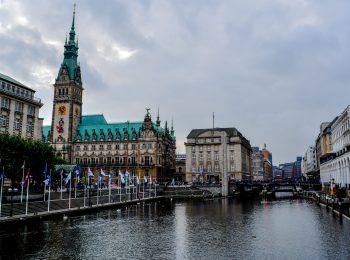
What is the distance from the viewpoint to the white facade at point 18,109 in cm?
10488

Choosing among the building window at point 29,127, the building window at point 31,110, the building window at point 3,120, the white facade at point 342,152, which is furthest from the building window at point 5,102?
the white facade at point 342,152

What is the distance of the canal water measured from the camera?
4472 centimetres

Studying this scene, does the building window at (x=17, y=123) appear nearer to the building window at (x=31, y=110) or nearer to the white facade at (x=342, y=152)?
the building window at (x=31, y=110)

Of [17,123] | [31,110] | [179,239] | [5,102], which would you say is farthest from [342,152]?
[5,102]

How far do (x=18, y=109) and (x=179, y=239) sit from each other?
76889mm

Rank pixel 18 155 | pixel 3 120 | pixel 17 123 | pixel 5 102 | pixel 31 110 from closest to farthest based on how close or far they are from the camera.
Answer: pixel 18 155
pixel 3 120
pixel 5 102
pixel 17 123
pixel 31 110

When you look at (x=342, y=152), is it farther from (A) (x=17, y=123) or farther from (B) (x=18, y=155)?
(A) (x=17, y=123)

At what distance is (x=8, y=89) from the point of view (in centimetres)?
10788

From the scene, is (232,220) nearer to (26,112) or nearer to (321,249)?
(321,249)

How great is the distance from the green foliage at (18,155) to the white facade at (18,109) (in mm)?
13722

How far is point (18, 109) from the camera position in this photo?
11075cm

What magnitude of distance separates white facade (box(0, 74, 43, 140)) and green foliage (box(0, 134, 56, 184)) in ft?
45.0

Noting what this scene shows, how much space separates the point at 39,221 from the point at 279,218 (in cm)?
5050

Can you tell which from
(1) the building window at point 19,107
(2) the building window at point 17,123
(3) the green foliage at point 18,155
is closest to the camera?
(3) the green foliage at point 18,155
